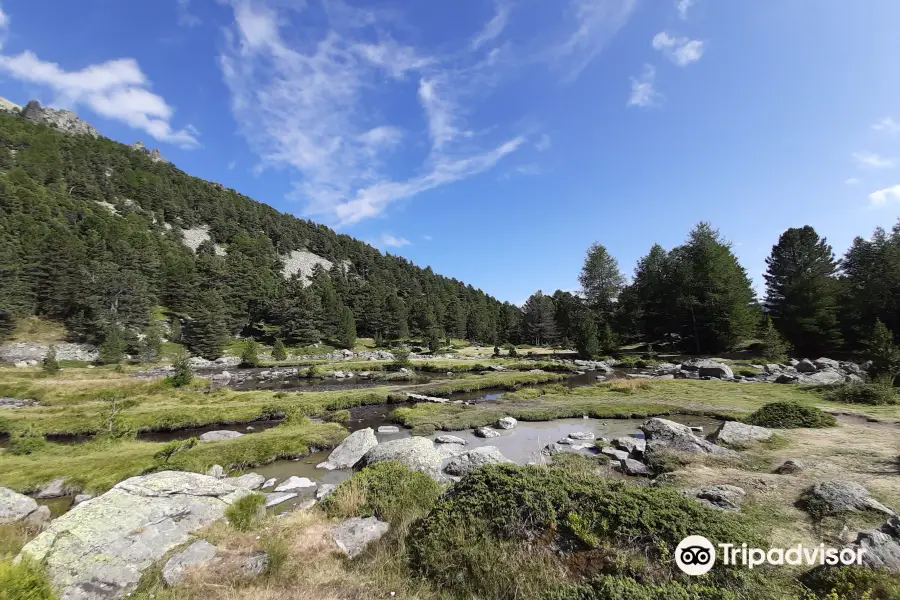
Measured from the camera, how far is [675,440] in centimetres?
1698

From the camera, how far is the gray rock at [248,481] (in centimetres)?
1555

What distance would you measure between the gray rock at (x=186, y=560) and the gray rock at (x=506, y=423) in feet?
65.3

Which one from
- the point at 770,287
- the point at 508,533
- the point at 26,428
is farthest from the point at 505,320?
the point at 508,533

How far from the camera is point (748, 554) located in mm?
5699

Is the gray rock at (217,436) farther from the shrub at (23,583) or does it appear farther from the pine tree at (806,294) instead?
the pine tree at (806,294)

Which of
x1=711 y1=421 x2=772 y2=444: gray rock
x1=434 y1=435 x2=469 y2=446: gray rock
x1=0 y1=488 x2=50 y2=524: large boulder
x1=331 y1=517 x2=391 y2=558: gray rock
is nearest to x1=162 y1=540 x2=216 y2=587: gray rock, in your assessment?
x1=331 y1=517 x2=391 y2=558: gray rock

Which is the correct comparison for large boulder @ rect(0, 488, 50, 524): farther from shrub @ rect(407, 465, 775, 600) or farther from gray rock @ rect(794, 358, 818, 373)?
gray rock @ rect(794, 358, 818, 373)

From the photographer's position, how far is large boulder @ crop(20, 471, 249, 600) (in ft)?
22.9

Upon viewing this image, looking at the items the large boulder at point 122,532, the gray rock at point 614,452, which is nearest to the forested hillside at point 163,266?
the gray rock at point 614,452

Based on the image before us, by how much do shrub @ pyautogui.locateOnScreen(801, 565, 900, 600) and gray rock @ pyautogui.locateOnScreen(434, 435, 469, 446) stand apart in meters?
17.0

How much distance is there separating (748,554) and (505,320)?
4947 inches

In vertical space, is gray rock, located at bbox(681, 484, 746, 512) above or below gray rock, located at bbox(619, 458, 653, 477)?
above

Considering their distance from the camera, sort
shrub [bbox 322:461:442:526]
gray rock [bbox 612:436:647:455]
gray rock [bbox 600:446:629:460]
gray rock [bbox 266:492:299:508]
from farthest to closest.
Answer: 1. gray rock [bbox 612:436:647:455]
2. gray rock [bbox 600:446:629:460]
3. gray rock [bbox 266:492:299:508]
4. shrub [bbox 322:461:442:526]

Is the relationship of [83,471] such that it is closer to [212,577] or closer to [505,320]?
[212,577]
